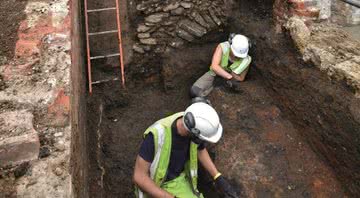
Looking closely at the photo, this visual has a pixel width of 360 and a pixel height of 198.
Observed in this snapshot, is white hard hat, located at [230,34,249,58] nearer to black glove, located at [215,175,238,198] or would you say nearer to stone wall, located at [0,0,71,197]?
black glove, located at [215,175,238,198]

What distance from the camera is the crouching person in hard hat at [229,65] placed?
4.81 meters

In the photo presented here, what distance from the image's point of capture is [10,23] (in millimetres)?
3059

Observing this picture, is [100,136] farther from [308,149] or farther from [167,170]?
[308,149]

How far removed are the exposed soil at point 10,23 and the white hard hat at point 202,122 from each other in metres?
1.42

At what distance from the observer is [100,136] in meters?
4.51

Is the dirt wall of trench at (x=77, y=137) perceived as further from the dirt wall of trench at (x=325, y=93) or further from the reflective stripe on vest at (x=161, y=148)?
the dirt wall of trench at (x=325, y=93)

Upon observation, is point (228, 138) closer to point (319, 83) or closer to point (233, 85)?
point (233, 85)

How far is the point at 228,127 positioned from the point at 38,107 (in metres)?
2.42

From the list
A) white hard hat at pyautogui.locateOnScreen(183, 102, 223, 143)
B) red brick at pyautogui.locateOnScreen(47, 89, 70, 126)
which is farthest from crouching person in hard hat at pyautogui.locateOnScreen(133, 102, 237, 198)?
red brick at pyautogui.locateOnScreen(47, 89, 70, 126)

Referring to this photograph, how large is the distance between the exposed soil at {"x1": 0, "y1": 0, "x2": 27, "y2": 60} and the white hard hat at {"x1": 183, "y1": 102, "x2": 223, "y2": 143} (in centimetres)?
142

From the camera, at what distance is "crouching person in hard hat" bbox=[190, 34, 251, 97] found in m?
4.81

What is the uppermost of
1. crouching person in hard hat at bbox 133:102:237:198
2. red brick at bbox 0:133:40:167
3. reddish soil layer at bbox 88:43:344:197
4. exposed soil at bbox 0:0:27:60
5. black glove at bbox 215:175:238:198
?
exposed soil at bbox 0:0:27:60

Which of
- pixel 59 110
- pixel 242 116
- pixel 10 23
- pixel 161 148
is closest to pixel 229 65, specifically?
pixel 242 116

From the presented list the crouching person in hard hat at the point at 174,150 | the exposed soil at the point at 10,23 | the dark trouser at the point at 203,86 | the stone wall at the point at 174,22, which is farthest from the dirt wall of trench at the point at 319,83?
the exposed soil at the point at 10,23
